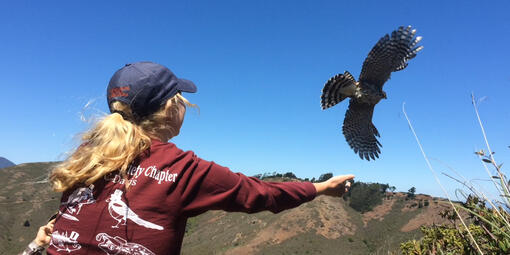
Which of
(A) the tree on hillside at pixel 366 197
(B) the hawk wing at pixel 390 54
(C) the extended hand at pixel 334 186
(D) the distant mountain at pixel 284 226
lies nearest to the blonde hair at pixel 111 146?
(C) the extended hand at pixel 334 186

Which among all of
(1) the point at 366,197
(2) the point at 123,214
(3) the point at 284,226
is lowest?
(2) the point at 123,214

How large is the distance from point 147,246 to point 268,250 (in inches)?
2307

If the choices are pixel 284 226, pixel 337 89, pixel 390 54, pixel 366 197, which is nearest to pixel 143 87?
pixel 337 89

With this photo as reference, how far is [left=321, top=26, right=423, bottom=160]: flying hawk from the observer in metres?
6.62

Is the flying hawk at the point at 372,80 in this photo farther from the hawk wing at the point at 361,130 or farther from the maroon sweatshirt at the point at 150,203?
the maroon sweatshirt at the point at 150,203

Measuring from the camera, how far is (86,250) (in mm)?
1477

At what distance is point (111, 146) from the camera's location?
1549mm

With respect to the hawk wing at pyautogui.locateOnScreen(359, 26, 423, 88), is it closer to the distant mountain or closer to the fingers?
the fingers

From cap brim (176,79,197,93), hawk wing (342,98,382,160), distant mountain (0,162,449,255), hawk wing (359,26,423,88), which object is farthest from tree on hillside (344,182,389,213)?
cap brim (176,79,197,93)

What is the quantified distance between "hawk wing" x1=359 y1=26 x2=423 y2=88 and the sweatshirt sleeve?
5.58 metres

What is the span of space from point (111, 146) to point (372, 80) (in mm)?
6218

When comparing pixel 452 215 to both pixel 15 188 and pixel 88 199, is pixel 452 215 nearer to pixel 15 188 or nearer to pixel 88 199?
pixel 88 199

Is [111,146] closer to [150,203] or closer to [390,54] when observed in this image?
[150,203]

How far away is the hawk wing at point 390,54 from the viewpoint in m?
6.62
